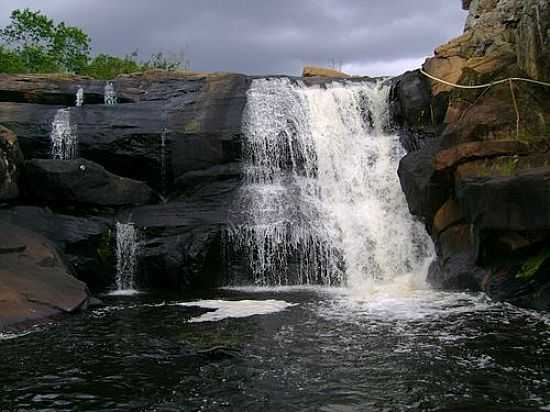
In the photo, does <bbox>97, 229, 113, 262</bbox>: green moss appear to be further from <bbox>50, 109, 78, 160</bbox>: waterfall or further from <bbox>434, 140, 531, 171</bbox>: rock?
<bbox>434, 140, 531, 171</bbox>: rock

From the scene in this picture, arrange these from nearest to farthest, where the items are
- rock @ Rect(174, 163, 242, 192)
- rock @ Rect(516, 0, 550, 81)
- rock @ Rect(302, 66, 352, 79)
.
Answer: rock @ Rect(516, 0, 550, 81), rock @ Rect(174, 163, 242, 192), rock @ Rect(302, 66, 352, 79)

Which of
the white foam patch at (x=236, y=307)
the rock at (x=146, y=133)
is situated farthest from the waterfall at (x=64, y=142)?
the white foam patch at (x=236, y=307)

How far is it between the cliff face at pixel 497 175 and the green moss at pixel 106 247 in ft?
27.1

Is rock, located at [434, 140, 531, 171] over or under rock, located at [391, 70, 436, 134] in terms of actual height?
under

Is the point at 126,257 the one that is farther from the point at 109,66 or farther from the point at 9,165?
the point at 109,66

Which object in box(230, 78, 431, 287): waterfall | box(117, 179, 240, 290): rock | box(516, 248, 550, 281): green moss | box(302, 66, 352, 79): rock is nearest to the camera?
box(516, 248, 550, 281): green moss

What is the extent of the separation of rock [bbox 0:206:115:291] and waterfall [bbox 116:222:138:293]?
0.63ft

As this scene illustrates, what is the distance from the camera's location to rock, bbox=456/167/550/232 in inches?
457

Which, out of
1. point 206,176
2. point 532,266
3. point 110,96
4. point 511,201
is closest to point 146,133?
point 206,176

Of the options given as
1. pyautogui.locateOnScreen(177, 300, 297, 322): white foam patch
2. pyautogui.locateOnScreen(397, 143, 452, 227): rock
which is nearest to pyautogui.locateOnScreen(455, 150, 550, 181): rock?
pyautogui.locateOnScreen(397, 143, 452, 227): rock

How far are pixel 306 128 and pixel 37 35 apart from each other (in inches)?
1219

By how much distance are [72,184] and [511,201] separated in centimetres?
1197

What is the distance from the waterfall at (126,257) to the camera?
1728 cm

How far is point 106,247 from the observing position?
1747 centimetres
